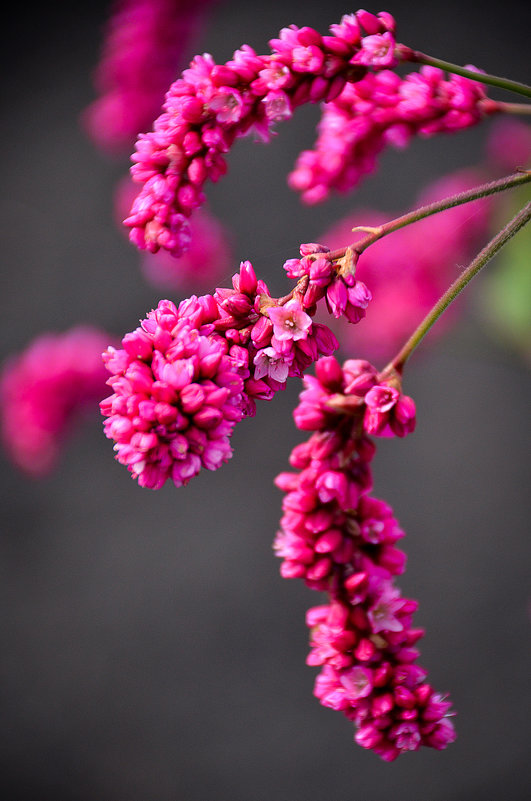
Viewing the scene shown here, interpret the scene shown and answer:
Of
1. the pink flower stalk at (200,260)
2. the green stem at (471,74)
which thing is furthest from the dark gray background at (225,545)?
the green stem at (471,74)

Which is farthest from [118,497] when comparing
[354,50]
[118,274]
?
[354,50]

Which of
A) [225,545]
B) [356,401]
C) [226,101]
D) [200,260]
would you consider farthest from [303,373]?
[225,545]

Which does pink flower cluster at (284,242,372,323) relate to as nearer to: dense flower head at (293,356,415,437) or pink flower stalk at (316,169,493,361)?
dense flower head at (293,356,415,437)

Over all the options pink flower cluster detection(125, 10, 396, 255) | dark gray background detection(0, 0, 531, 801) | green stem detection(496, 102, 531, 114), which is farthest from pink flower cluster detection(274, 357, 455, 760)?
dark gray background detection(0, 0, 531, 801)

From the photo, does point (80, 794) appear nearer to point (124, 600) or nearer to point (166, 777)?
point (166, 777)

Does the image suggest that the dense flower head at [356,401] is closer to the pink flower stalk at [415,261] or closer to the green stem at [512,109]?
the green stem at [512,109]
